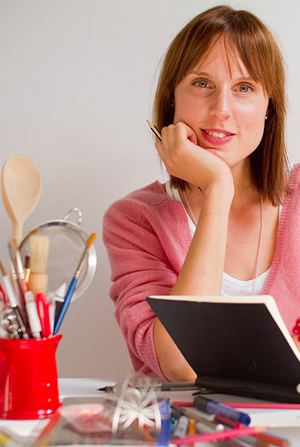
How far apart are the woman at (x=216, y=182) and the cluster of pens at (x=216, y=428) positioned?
1.40 feet

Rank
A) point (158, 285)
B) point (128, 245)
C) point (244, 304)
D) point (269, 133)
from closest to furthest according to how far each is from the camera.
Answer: point (244, 304), point (158, 285), point (128, 245), point (269, 133)

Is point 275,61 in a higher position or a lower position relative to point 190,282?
higher

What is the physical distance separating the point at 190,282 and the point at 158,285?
0.17m

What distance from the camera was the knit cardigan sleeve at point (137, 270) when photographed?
1.21 metres

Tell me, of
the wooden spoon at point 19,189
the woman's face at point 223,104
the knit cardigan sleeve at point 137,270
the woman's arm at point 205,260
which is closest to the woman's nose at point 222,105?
the woman's face at point 223,104

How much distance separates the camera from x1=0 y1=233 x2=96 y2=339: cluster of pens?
82 centimetres

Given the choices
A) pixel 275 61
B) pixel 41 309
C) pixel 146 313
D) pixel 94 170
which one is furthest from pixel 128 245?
pixel 41 309

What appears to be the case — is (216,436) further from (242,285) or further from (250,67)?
(250,67)

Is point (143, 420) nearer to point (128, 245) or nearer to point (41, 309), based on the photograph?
point (41, 309)

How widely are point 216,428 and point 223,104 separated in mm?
750

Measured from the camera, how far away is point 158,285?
51.0 inches

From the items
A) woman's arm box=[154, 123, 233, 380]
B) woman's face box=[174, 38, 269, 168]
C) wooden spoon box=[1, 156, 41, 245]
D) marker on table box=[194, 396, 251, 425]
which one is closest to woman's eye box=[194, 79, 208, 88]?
woman's face box=[174, 38, 269, 168]

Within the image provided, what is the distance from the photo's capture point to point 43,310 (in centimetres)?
82

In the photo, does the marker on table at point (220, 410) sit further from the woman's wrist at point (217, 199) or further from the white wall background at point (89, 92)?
the white wall background at point (89, 92)
